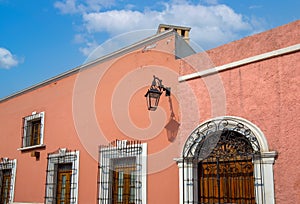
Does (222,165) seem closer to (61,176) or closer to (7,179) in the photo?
(61,176)

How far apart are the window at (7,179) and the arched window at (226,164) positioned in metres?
6.14

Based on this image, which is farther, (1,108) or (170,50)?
(1,108)

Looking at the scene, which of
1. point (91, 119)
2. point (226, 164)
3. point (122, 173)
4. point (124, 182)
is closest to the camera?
point (226, 164)

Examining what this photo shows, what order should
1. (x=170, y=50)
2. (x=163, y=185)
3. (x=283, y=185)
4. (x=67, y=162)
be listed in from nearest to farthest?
(x=283, y=185)
(x=163, y=185)
(x=170, y=50)
(x=67, y=162)

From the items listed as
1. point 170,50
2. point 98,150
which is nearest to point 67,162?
point 98,150

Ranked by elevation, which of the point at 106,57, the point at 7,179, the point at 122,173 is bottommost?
the point at 7,179

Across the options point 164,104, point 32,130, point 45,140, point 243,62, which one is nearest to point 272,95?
point 243,62

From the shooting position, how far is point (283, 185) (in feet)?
17.8

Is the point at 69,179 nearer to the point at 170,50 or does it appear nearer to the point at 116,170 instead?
the point at 116,170

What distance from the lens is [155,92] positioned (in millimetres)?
7121

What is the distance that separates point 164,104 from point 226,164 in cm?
180

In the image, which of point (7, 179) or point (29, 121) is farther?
point (7, 179)

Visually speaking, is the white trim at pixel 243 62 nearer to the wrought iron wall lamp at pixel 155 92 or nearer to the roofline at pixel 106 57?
the wrought iron wall lamp at pixel 155 92

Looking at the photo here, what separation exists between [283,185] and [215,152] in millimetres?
1301
